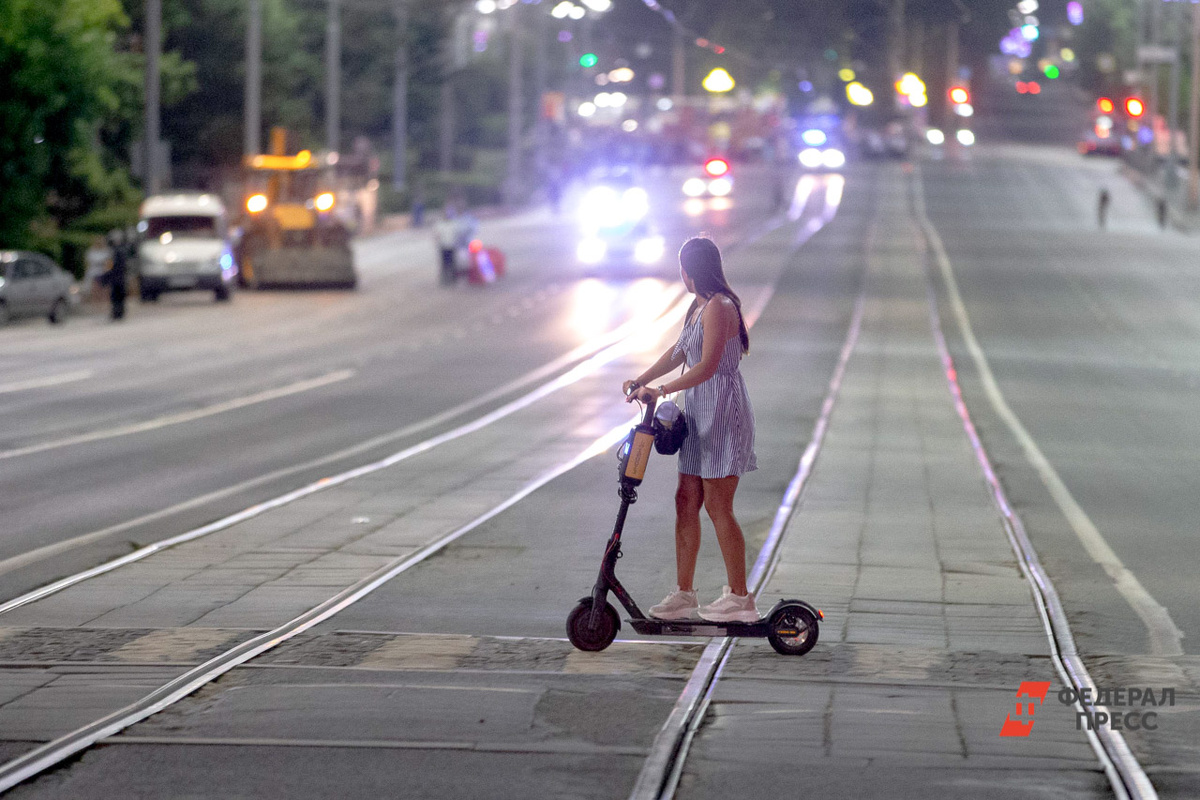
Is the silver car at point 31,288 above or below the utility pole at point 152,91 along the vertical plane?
below

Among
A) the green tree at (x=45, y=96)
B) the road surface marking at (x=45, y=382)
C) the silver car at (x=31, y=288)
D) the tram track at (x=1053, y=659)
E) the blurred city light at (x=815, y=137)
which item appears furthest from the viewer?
the blurred city light at (x=815, y=137)

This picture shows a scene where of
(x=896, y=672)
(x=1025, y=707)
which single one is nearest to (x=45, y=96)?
(x=896, y=672)

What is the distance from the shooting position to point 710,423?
761 cm

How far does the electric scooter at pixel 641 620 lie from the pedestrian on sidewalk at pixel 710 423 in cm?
13

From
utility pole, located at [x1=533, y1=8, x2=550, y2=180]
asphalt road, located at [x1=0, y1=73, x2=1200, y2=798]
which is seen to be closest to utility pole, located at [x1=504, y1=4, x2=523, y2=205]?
utility pole, located at [x1=533, y1=8, x2=550, y2=180]

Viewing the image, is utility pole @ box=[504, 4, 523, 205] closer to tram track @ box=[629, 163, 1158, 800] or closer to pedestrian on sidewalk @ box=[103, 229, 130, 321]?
pedestrian on sidewalk @ box=[103, 229, 130, 321]

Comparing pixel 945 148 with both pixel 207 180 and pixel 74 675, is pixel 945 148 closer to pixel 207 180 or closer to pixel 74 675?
pixel 207 180

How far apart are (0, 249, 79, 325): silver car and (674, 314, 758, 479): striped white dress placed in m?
26.4

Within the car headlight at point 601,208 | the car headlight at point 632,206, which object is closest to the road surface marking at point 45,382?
the car headlight at point 632,206

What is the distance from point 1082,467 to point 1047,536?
4445 mm

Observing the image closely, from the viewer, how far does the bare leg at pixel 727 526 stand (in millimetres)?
7707

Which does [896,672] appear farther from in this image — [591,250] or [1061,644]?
[591,250]
